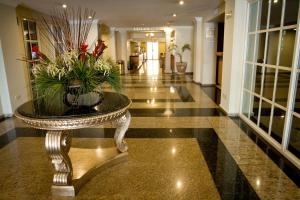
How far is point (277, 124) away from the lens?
11.0 feet

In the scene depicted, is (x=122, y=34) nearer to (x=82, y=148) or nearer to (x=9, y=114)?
(x=9, y=114)

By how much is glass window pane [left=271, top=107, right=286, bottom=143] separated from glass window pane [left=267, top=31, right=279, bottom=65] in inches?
27.7

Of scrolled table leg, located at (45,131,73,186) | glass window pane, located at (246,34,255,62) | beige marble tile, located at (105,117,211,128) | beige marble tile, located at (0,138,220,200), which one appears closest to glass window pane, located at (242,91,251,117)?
glass window pane, located at (246,34,255,62)

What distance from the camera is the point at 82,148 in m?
3.07

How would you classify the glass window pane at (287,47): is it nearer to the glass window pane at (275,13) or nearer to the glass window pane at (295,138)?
the glass window pane at (275,13)

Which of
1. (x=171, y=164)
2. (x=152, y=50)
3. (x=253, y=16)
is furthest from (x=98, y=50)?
(x=152, y=50)

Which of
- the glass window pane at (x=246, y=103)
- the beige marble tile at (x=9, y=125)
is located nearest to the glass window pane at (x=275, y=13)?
the glass window pane at (x=246, y=103)

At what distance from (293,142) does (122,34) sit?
11.0m

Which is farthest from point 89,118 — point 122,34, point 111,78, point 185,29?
point 122,34

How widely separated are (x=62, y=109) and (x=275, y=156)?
102 inches

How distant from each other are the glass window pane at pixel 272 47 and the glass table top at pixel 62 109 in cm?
222

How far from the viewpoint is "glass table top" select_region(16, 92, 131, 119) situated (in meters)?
1.94

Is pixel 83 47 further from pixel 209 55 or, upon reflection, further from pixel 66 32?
pixel 209 55

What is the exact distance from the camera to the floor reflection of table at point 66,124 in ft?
6.27
